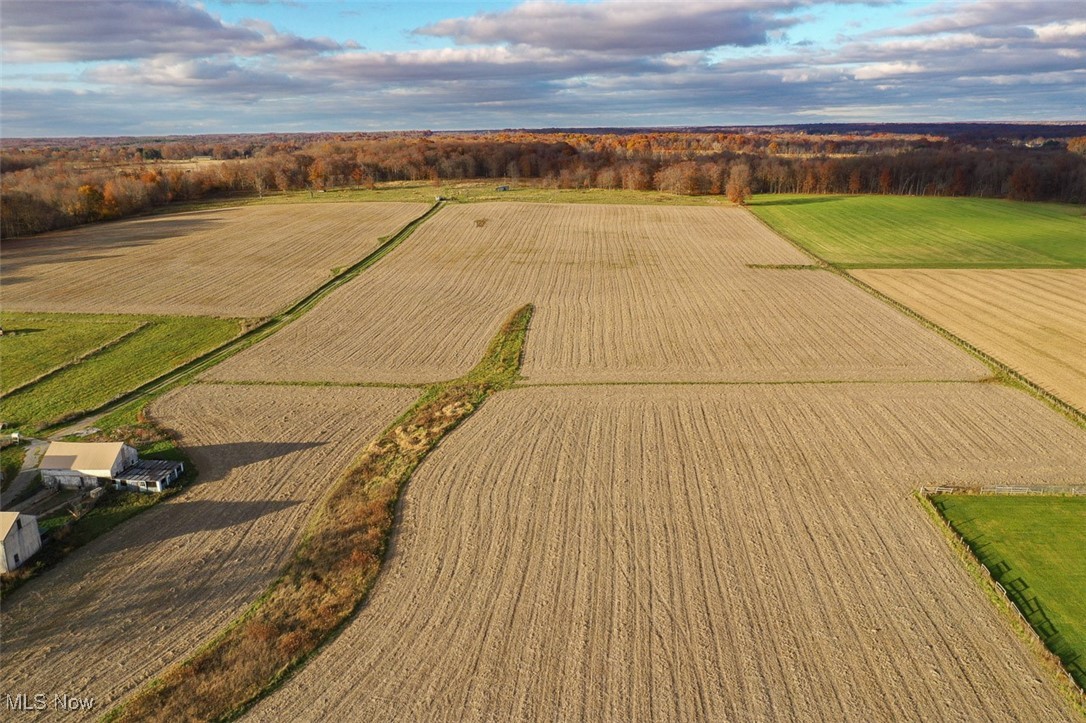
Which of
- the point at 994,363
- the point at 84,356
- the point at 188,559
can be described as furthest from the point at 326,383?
the point at 994,363

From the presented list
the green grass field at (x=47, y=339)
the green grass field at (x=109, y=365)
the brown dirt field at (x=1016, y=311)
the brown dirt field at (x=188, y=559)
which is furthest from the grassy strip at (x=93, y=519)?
the brown dirt field at (x=1016, y=311)

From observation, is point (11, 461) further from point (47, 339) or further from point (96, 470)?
point (47, 339)

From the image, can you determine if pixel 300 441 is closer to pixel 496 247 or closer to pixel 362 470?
pixel 362 470

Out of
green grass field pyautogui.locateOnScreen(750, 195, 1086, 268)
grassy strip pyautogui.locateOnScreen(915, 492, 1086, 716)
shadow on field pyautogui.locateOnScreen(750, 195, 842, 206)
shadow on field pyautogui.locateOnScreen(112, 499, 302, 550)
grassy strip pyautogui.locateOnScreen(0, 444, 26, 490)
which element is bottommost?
grassy strip pyautogui.locateOnScreen(915, 492, 1086, 716)

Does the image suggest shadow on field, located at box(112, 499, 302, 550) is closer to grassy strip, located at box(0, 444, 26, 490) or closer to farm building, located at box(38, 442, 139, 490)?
farm building, located at box(38, 442, 139, 490)

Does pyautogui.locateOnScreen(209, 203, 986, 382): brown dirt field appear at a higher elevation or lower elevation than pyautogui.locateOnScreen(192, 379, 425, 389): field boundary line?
higher

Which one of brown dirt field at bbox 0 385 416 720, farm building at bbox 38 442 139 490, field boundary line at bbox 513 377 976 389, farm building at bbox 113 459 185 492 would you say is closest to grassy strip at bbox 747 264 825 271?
field boundary line at bbox 513 377 976 389
